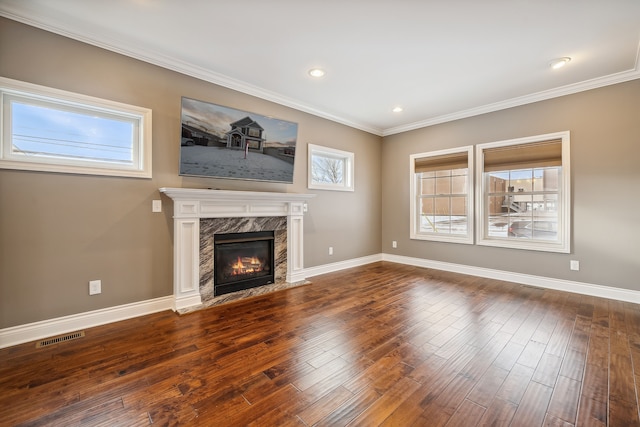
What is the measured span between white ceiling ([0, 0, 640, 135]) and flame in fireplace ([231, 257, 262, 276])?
2.34 metres

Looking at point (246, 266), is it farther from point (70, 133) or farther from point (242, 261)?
point (70, 133)

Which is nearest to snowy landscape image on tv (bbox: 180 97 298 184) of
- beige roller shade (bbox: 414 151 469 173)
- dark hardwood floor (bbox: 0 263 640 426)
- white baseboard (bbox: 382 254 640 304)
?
dark hardwood floor (bbox: 0 263 640 426)

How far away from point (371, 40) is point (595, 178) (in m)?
3.50

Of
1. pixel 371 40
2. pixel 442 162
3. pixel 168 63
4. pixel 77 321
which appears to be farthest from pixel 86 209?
pixel 442 162

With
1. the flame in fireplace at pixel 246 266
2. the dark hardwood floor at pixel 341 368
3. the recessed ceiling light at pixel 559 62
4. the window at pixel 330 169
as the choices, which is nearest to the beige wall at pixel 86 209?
the dark hardwood floor at pixel 341 368

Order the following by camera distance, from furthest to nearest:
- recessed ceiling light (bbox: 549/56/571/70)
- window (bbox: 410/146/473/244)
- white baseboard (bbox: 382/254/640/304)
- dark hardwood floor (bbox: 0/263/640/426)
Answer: window (bbox: 410/146/473/244), white baseboard (bbox: 382/254/640/304), recessed ceiling light (bbox: 549/56/571/70), dark hardwood floor (bbox: 0/263/640/426)

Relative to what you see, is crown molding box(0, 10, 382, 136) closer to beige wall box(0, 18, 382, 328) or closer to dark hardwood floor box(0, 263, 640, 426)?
beige wall box(0, 18, 382, 328)

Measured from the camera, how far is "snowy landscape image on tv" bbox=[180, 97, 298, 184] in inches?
123

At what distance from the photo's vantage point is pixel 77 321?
258 centimetres

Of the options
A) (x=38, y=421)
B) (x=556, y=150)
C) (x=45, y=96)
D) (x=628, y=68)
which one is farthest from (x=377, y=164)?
(x=38, y=421)

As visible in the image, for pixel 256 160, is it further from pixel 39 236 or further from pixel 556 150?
pixel 556 150

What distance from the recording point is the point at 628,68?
325 centimetres

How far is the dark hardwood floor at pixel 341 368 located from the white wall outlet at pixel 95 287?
36cm

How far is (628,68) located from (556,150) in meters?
1.10
